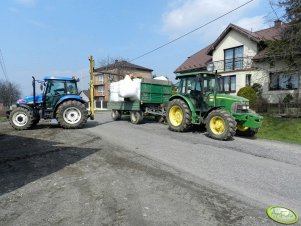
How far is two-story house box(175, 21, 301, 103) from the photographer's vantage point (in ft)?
67.4

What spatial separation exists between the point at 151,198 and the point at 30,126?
32.4 ft

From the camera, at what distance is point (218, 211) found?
4102 mm

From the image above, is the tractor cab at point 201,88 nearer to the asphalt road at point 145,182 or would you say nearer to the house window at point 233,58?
the asphalt road at point 145,182

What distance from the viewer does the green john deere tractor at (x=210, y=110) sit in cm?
1016

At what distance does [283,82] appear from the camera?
69.2ft

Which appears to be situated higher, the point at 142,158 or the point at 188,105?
the point at 188,105

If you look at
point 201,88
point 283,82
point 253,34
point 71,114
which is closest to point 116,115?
point 71,114

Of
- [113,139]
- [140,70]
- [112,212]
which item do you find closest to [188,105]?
[113,139]

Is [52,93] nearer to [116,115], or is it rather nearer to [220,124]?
[116,115]

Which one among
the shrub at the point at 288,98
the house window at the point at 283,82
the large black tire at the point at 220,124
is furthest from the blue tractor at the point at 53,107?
the house window at the point at 283,82

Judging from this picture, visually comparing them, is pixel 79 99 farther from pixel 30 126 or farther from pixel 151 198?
pixel 151 198

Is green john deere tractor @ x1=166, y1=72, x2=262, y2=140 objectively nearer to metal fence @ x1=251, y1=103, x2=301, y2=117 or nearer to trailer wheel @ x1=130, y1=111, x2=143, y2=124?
trailer wheel @ x1=130, y1=111, x2=143, y2=124

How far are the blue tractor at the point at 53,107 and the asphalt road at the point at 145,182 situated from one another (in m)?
Result: 3.22

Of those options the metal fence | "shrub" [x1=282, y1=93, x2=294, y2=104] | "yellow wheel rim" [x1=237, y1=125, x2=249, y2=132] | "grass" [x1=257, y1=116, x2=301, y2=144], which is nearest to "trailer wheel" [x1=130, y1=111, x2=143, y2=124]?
"yellow wheel rim" [x1=237, y1=125, x2=249, y2=132]
